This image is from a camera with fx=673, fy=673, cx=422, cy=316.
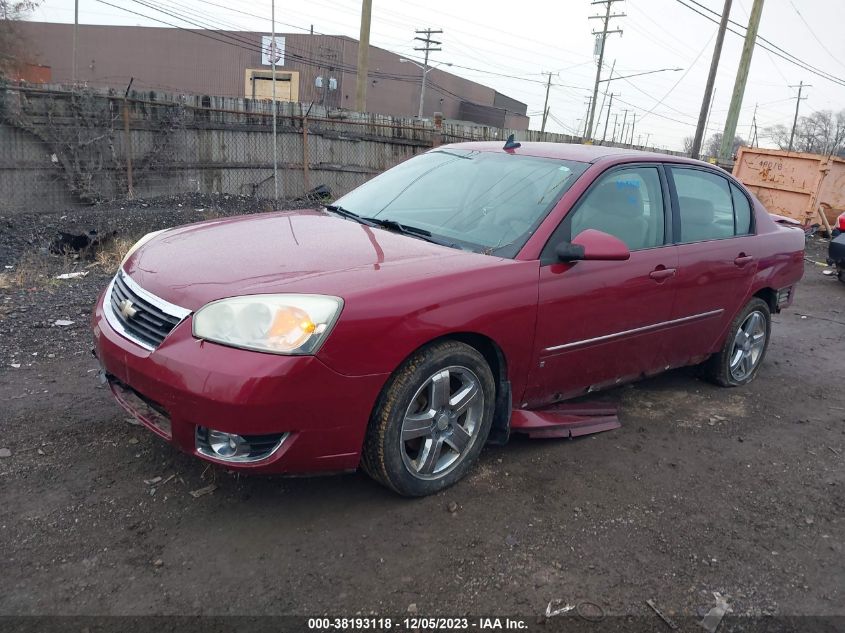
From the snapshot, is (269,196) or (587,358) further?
(269,196)

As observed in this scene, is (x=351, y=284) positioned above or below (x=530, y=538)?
above

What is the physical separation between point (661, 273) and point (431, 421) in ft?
5.95

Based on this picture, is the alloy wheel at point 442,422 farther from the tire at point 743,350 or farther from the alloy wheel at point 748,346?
the alloy wheel at point 748,346

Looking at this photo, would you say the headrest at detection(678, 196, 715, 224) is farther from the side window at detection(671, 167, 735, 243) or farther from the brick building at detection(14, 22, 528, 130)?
the brick building at detection(14, 22, 528, 130)

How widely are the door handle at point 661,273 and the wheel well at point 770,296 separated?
1445 millimetres

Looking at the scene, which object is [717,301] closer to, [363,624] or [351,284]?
[351,284]

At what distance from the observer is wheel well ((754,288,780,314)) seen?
5.11 m

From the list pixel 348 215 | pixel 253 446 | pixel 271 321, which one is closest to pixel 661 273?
pixel 348 215

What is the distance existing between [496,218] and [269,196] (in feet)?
37.5

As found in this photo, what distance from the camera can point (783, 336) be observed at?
684 cm

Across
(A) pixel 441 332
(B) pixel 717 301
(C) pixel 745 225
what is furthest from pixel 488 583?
(C) pixel 745 225

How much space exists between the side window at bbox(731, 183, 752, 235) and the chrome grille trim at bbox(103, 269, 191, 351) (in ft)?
12.6

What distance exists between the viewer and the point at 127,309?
2959mm

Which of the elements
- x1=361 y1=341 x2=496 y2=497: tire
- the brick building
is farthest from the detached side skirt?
the brick building
